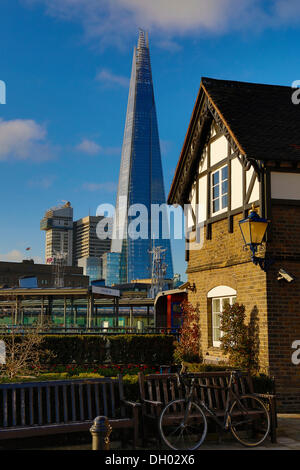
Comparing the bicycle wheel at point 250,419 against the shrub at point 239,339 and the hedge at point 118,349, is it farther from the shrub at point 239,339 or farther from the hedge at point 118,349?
the hedge at point 118,349

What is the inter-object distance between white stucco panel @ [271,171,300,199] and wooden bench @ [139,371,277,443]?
454 cm

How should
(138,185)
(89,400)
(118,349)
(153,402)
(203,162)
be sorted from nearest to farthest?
(153,402) → (89,400) → (203,162) → (118,349) → (138,185)

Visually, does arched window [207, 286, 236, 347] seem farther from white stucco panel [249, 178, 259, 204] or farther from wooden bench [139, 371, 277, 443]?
wooden bench [139, 371, 277, 443]

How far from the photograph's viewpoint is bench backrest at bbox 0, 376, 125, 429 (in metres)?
7.04

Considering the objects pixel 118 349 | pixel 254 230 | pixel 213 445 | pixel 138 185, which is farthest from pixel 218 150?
pixel 138 185

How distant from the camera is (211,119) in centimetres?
1464

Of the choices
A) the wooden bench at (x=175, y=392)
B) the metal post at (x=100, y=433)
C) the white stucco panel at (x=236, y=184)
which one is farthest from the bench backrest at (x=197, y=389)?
the white stucco panel at (x=236, y=184)

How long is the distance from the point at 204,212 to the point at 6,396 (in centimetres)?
893

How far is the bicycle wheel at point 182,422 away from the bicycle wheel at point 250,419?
1.79 ft

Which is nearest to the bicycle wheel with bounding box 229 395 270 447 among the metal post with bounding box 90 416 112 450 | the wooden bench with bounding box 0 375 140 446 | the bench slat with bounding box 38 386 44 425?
the wooden bench with bounding box 0 375 140 446

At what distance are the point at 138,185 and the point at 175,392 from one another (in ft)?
541

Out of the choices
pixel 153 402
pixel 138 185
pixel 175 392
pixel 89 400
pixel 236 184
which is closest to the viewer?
pixel 153 402

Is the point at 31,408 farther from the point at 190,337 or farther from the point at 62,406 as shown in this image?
the point at 190,337

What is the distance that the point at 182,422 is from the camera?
Result: 7.15 meters
